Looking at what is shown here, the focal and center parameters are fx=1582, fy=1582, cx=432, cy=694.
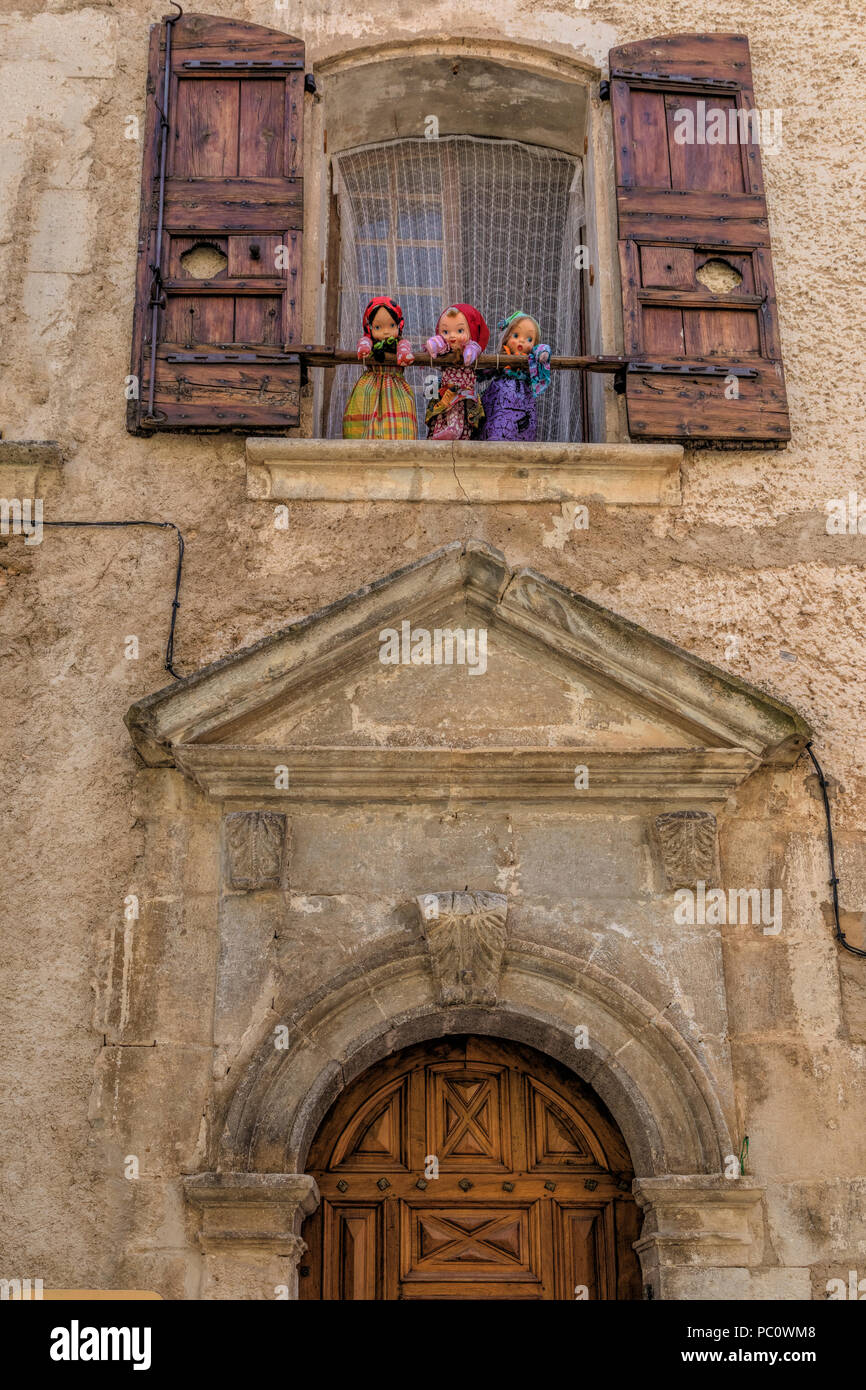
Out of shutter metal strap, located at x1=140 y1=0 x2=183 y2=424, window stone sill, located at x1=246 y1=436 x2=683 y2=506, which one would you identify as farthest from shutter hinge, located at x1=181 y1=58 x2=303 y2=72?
window stone sill, located at x1=246 y1=436 x2=683 y2=506

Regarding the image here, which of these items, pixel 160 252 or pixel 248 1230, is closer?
pixel 248 1230

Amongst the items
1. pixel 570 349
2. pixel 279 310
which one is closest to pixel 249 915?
pixel 279 310

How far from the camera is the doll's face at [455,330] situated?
6133 mm

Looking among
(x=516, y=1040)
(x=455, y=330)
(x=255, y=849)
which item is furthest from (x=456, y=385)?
(x=516, y=1040)

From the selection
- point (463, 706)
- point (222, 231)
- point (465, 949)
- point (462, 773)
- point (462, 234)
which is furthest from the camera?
point (462, 234)

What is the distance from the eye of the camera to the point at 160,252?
6.16 meters

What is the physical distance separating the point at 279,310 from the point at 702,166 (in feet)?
6.12

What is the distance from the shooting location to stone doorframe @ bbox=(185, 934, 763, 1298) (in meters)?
4.71

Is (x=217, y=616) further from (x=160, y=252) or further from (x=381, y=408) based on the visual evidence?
(x=160, y=252)

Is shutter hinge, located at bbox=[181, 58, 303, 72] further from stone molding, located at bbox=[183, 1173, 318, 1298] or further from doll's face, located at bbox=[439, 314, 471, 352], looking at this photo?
stone molding, located at bbox=[183, 1173, 318, 1298]

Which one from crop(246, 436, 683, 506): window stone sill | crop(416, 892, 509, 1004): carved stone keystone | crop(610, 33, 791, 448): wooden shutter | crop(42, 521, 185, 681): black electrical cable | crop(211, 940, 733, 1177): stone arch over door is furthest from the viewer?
crop(610, 33, 791, 448): wooden shutter

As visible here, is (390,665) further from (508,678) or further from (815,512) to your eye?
(815,512)

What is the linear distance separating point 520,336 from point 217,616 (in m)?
1.64

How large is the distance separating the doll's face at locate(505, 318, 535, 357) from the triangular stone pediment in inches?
43.6
